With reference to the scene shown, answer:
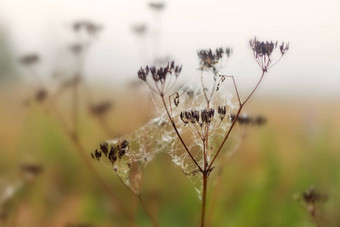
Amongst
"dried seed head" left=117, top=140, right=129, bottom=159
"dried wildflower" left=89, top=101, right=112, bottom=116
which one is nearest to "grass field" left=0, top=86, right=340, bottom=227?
"dried wildflower" left=89, top=101, right=112, bottom=116

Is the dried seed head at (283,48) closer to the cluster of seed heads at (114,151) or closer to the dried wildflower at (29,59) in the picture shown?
the cluster of seed heads at (114,151)

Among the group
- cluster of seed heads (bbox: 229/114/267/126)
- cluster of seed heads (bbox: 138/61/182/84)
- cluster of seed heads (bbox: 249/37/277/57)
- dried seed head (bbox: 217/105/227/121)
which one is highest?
cluster of seed heads (bbox: 249/37/277/57)

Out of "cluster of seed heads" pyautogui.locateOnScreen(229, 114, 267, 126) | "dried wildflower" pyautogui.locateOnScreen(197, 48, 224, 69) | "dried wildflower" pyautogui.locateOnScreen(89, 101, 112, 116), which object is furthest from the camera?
"dried wildflower" pyautogui.locateOnScreen(89, 101, 112, 116)

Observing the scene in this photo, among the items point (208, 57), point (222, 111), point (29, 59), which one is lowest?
point (29, 59)

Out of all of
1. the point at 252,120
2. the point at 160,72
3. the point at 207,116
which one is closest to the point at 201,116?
the point at 207,116

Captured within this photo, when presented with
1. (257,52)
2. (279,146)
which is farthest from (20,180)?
(257,52)

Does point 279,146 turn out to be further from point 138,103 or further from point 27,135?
point 27,135

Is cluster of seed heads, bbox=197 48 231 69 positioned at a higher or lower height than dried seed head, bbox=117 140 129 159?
higher

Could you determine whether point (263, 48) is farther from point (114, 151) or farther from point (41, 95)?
point (41, 95)

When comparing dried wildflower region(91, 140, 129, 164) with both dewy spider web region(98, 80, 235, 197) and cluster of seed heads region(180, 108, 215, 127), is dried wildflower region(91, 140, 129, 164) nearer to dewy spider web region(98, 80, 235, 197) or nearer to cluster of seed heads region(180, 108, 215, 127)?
dewy spider web region(98, 80, 235, 197)
